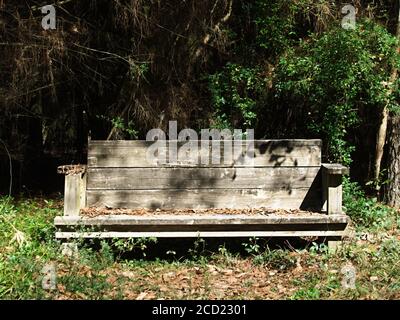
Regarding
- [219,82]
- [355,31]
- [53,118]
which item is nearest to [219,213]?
[219,82]

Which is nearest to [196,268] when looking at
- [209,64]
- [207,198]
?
[207,198]

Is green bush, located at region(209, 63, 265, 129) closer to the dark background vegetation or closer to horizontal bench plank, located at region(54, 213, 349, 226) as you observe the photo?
the dark background vegetation

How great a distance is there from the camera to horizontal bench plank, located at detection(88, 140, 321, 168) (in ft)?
16.7

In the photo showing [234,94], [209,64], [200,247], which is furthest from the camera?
[209,64]

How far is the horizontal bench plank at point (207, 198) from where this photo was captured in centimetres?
512

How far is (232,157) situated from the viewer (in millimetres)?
5168

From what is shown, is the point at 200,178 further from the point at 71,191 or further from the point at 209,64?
the point at 209,64

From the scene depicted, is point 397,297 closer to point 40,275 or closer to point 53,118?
point 40,275

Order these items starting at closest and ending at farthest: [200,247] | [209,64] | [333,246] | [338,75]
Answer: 1. [333,246]
2. [200,247]
3. [338,75]
4. [209,64]

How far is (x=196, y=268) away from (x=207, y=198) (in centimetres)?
84

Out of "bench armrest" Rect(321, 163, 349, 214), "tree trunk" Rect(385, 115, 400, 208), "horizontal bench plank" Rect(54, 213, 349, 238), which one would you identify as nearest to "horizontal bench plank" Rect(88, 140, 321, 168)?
"bench armrest" Rect(321, 163, 349, 214)

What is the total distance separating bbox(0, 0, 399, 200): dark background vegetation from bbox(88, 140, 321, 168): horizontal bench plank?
1.06m
